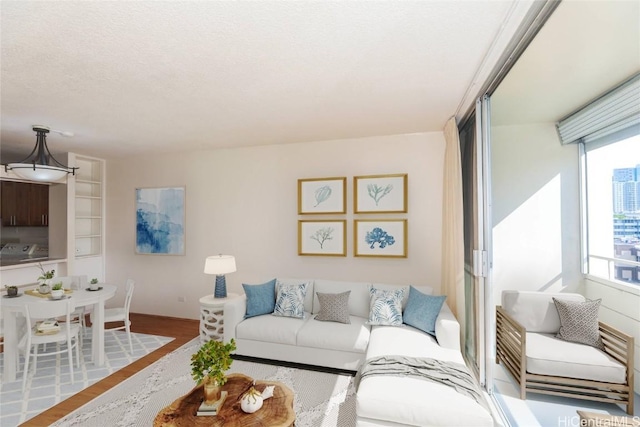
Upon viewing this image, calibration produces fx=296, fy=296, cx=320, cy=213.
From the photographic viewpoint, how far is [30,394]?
2.68 meters

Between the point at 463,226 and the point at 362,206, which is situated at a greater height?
the point at 362,206

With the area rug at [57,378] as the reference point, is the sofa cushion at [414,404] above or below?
above

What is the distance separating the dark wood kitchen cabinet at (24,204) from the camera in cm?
494

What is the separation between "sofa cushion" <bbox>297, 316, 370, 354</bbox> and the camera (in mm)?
2984

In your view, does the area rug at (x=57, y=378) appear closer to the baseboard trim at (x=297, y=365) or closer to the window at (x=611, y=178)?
the baseboard trim at (x=297, y=365)

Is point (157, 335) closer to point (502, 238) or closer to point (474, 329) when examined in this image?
point (474, 329)

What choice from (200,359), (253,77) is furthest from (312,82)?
(200,359)

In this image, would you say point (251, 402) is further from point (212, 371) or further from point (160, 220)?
point (160, 220)

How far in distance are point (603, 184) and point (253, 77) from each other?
2.29m

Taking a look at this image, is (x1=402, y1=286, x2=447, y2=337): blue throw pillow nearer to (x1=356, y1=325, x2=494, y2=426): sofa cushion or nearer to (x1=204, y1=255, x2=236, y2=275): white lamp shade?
(x1=356, y1=325, x2=494, y2=426): sofa cushion

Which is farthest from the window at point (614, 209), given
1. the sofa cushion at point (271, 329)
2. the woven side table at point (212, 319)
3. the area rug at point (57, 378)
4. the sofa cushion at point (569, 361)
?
the area rug at point (57, 378)

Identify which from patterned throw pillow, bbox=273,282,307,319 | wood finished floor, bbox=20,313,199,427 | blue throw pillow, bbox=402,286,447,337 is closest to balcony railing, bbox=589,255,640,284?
blue throw pillow, bbox=402,286,447,337

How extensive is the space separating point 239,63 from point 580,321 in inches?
106

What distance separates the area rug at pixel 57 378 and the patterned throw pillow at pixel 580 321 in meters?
3.95
